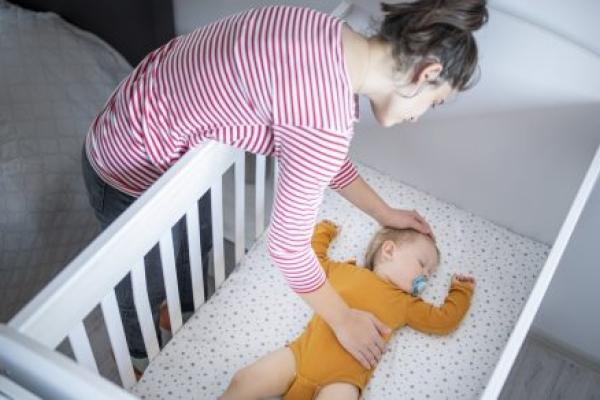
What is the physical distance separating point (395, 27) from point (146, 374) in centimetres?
73

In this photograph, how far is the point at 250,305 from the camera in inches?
51.2

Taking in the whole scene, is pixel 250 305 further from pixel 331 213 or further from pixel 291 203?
pixel 291 203

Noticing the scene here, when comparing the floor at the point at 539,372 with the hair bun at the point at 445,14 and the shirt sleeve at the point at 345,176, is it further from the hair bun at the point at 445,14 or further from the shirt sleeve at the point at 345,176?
the hair bun at the point at 445,14

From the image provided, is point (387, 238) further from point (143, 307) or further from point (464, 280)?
point (143, 307)

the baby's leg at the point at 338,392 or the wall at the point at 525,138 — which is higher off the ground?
the wall at the point at 525,138

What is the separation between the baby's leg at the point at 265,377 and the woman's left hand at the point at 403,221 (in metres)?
0.33

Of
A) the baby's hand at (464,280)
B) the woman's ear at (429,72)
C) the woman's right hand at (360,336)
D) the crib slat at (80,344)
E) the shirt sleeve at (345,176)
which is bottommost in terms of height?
the crib slat at (80,344)

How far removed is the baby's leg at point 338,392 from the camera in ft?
3.67

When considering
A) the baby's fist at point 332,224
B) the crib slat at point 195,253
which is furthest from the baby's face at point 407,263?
the crib slat at point 195,253

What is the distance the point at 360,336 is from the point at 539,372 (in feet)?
2.39

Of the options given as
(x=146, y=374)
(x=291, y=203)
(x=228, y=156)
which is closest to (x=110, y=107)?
(x=228, y=156)

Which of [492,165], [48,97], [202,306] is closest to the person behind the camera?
[202,306]

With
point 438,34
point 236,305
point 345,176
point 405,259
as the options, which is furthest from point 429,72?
point 236,305

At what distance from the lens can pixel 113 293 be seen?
0.97 m
